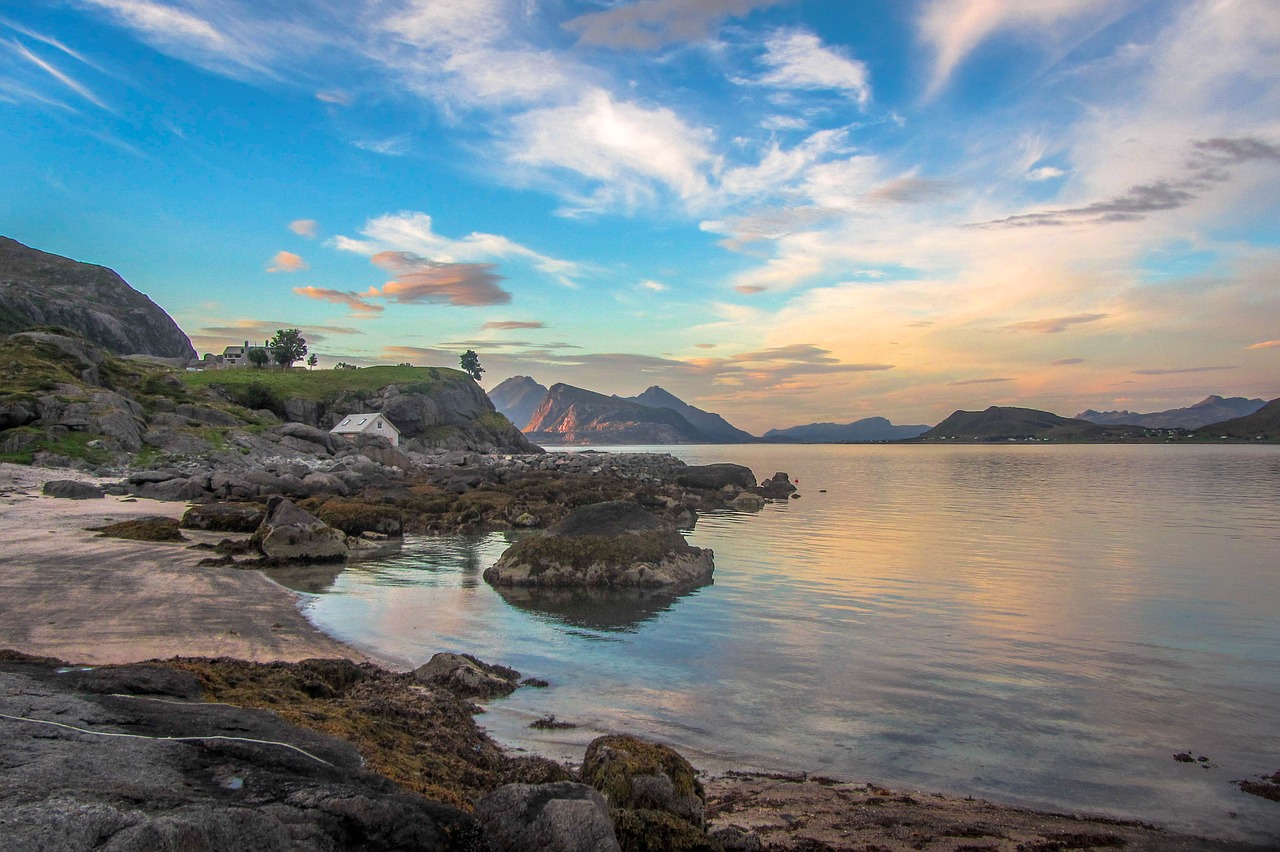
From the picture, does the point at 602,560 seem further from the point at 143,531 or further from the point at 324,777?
the point at 143,531

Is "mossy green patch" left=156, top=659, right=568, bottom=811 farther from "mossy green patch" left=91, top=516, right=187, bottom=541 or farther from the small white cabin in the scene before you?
the small white cabin

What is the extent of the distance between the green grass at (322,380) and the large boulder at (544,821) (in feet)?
323

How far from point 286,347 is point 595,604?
123458mm

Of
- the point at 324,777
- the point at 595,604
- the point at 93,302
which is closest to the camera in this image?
the point at 324,777

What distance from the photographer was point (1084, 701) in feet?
35.9

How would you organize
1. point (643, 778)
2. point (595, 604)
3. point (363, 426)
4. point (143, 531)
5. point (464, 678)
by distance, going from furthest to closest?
point (363, 426)
point (143, 531)
point (595, 604)
point (464, 678)
point (643, 778)

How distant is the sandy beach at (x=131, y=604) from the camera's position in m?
11.8

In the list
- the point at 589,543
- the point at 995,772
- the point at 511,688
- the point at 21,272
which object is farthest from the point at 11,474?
the point at 21,272

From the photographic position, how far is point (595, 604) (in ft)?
58.5

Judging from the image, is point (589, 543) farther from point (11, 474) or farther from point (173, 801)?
point (11, 474)

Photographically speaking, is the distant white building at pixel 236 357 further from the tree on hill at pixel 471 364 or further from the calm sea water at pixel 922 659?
the calm sea water at pixel 922 659

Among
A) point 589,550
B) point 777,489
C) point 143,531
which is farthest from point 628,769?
point 777,489

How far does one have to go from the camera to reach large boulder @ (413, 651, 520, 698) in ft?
35.6

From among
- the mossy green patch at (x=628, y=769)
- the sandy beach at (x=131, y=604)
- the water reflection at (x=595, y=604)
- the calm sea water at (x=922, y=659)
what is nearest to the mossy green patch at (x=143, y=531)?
the sandy beach at (x=131, y=604)
